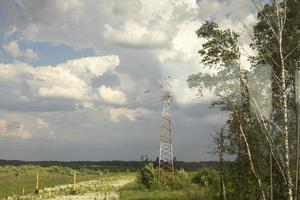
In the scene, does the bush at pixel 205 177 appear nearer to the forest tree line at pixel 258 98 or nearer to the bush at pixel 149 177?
the bush at pixel 149 177

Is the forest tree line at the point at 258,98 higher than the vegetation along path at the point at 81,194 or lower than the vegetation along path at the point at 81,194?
higher

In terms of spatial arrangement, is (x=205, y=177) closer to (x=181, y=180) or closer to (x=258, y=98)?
(x=181, y=180)

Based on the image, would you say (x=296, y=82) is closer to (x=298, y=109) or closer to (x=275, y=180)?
(x=298, y=109)

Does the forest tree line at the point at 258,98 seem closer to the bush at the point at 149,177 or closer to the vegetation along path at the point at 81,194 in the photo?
the vegetation along path at the point at 81,194

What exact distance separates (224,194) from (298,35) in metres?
9.06

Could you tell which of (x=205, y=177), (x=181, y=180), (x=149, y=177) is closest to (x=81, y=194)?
(x=149, y=177)

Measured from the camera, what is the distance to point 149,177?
48.9m

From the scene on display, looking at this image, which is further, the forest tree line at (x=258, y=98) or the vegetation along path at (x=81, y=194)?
the vegetation along path at (x=81, y=194)

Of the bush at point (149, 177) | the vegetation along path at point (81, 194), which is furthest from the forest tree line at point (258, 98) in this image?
the bush at point (149, 177)

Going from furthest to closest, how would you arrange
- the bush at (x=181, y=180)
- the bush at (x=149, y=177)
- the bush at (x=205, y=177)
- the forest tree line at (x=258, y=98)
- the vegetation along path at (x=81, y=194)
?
the bush at (x=181, y=180) → the bush at (x=149, y=177) → the bush at (x=205, y=177) → the vegetation along path at (x=81, y=194) → the forest tree line at (x=258, y=98)

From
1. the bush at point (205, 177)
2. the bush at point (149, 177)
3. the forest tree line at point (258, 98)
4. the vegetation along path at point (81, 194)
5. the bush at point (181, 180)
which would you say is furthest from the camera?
the bush at point (181, 180)

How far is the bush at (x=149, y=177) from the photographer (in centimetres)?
4818

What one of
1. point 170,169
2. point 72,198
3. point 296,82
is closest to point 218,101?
point 296,82

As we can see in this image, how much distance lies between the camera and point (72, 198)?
4003 cm
